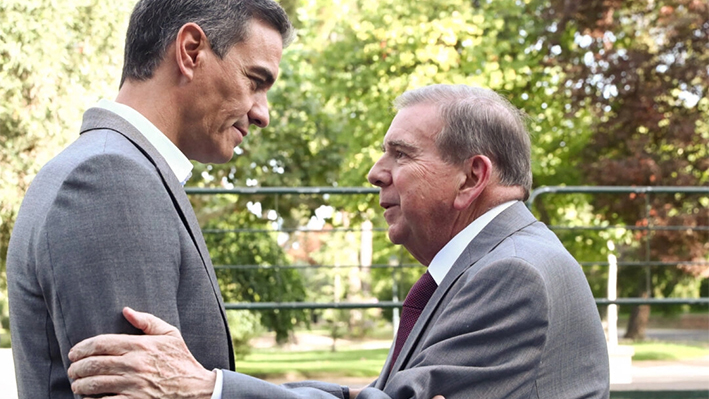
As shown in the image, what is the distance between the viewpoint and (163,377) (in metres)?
1.61

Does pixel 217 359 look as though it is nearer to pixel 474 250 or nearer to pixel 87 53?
pixel 474 250

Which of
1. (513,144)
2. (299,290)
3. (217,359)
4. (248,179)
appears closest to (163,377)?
(217,359)

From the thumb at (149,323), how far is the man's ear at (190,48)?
56 centimetres

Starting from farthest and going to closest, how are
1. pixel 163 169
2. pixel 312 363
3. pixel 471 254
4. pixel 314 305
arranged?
pixel 312 363
pixel 314 305
pixel 471 254
pixel 163 169

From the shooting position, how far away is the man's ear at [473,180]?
7.71 ft

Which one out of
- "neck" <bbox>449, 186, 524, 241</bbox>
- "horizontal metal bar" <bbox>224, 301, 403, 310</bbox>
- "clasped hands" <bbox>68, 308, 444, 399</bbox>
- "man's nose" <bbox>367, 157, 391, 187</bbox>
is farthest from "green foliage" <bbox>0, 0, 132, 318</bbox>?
"clasped hands" <bbox>68, 308, 444, 399</bbox>

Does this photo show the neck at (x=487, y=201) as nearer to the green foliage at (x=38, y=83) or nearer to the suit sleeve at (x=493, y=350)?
the suit sleeve at (x=493, y=350)

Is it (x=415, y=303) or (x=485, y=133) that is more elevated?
(x=485, y=133)

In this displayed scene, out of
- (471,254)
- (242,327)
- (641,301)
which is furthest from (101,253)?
(242,327)

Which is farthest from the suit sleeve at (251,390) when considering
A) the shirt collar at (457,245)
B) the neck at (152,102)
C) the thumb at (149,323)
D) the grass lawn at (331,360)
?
the grass lawn at (331,360)

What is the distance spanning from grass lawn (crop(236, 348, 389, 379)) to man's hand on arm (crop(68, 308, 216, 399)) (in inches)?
335

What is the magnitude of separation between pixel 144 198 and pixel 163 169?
147mm

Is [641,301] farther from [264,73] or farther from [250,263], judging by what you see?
[250,263]

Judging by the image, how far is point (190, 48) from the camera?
183cm
